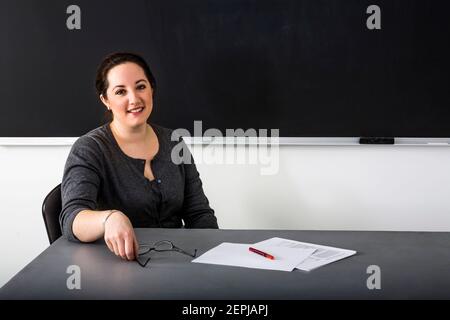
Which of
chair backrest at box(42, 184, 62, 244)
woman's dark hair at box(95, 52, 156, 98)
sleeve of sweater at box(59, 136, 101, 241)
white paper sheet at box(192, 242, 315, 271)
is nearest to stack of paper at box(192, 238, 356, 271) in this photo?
white paper sheet at box(192, 242, 315, 271)

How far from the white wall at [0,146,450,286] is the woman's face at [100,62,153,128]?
0.58 metres

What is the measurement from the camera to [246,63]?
2486 mm

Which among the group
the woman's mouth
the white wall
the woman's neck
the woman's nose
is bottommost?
the white wall

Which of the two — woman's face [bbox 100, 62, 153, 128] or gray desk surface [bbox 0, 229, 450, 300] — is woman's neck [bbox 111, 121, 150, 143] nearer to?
woman's face [bbox 100, 62, 153, 128]

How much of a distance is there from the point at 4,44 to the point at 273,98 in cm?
135

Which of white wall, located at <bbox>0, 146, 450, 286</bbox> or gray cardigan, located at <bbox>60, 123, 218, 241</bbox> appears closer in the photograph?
gray cardigan, located at <bbox>60, 123, 218, 241</bbox>

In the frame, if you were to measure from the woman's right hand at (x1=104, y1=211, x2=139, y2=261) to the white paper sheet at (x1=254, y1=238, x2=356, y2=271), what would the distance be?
389 millimetres

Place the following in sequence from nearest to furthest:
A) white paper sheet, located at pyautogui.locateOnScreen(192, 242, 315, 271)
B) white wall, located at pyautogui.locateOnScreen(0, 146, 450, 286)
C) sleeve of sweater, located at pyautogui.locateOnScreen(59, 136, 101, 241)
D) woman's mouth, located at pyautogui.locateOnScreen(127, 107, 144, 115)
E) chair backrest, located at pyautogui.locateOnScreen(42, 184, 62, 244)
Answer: white paper sheet, located at pyautogui.locateOnScreen(192, 242, 315, 271)
sleeve of sweater, located at pyautogui.locateOnScreen(59, 136, 101, 241)
chair backrest, located at pyautogui.locateOnScreen(42, 184, 62, 244)
woman's mouth, located at pyautogui.locateOnScreen(127, 107, 144, 115)
white wall, located at pyautogui.locateOnScreen(0, 146, 450, 286)

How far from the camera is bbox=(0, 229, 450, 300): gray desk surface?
118 cm

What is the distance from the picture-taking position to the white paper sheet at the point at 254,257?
1.37m

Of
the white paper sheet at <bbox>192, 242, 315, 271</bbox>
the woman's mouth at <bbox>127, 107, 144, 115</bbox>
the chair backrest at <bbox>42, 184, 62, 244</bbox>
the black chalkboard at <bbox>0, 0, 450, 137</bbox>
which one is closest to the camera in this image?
the white paper sheet at <bbox>192, 242, 315, 271</bbox>

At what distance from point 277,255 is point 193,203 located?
743 millimetres

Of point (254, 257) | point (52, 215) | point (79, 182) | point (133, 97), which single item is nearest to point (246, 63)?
point (133, 97)

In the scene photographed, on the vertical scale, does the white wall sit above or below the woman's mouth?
below
